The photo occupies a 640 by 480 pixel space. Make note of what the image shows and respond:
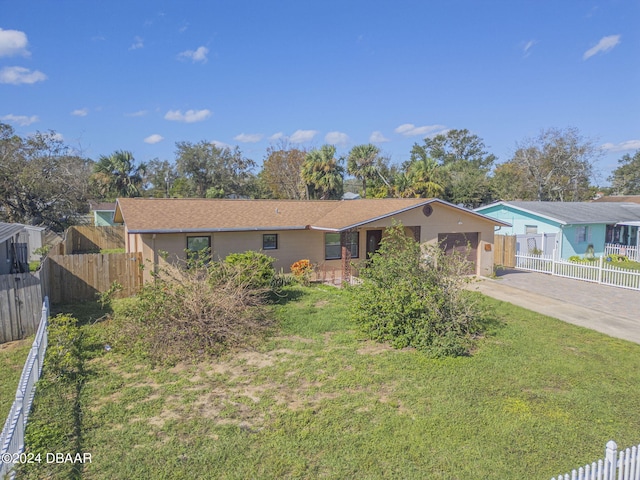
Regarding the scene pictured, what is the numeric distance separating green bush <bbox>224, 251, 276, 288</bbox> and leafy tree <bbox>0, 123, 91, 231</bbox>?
20.6m

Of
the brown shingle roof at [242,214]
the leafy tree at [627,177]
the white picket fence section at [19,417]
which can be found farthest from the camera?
the leafy tree at [627,177]

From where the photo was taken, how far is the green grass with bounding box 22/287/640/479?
208 inches

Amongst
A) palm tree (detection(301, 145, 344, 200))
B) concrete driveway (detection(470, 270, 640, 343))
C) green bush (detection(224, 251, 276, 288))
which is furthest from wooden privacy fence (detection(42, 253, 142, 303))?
palm tree (detection(301, 145, 344, 200))

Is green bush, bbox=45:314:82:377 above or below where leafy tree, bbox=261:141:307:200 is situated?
below

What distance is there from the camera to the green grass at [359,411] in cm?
529

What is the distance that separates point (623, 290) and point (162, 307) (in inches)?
686

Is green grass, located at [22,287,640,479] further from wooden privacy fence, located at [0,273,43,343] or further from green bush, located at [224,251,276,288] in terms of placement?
green bush, located at [224,251,276,288]

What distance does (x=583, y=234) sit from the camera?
25.8m

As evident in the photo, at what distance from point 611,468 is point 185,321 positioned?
8058 millimetres

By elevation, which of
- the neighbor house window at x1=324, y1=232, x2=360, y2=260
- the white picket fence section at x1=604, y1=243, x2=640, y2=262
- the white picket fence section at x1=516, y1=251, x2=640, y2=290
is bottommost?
the white picket fence section at x1=516, y1=251, x2=640, y2=290

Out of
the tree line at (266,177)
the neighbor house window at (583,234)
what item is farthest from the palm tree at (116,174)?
the neighbor house window at (583,234)

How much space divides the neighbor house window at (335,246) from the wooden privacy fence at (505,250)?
8629 mm

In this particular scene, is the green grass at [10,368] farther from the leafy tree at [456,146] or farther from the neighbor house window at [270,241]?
the leafy tree at [456,146]

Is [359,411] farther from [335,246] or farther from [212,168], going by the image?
[212,168]
